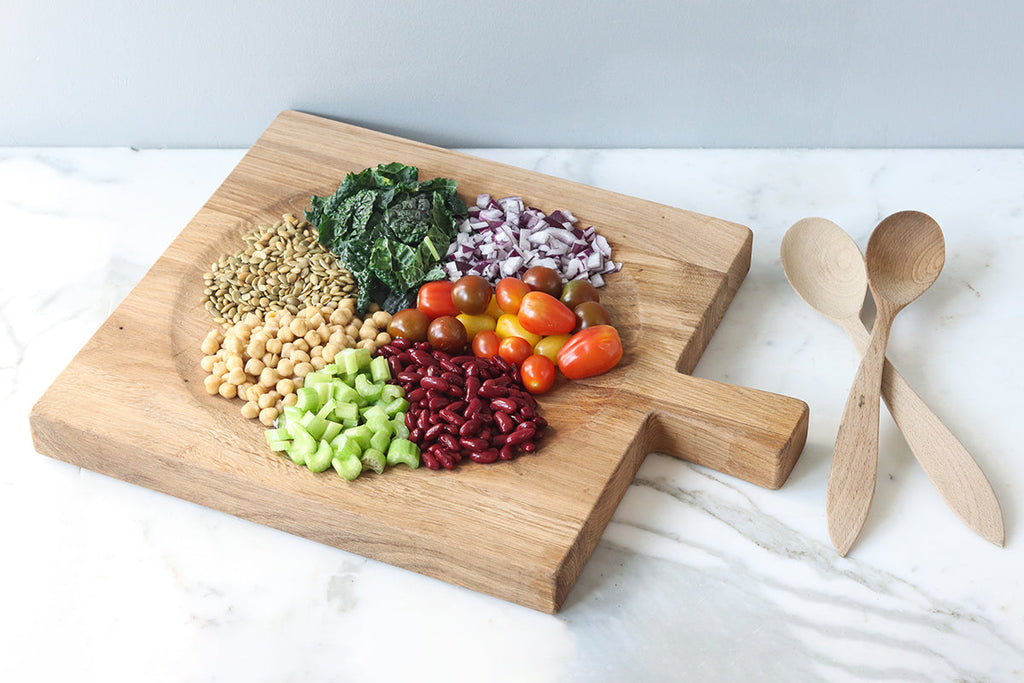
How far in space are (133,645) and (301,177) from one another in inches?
37.4

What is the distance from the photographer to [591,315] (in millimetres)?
1865

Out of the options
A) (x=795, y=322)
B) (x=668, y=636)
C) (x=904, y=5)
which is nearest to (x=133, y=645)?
(x=668, y=636)

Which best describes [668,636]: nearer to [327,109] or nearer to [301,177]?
[301,177]

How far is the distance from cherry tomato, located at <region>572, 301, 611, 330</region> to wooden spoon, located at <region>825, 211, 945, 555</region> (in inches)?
15.6

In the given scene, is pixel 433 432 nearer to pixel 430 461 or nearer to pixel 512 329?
pixel 430 461

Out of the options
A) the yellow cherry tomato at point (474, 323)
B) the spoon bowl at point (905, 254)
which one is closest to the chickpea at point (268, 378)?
the yellow cherry tomato at point (474, 323)

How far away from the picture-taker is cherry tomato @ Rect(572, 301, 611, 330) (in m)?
1.87

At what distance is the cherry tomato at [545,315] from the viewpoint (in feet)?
6.05

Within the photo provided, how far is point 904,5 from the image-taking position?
6.72 ft

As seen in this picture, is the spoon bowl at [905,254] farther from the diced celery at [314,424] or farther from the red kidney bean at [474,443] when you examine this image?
the diced celery at [314,424]

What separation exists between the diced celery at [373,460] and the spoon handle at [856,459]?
0.65 metres

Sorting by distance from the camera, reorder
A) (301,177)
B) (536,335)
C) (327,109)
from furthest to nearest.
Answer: (327,109), (301,177), (536,335)

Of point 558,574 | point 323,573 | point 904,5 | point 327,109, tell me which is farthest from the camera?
point 327,109

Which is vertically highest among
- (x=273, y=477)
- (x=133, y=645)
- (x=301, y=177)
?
(x=301, y=177)
